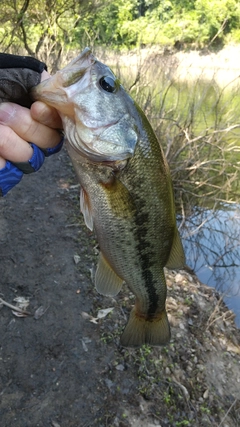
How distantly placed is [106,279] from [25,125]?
0.96 meters

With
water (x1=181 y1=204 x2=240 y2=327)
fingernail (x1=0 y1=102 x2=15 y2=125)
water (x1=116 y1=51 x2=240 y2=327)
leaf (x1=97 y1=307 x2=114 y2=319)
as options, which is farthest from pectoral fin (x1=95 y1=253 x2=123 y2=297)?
water (x1=116 y1=51 x2=240 y2=327)

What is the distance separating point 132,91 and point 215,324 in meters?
4.54

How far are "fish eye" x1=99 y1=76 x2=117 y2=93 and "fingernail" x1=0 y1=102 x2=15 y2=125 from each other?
42 centimetres

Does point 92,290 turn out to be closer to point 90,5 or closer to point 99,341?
point 99,341

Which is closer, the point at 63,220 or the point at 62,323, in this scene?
the point at 62,323

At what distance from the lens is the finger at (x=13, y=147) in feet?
5.36

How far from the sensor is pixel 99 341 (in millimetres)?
3395

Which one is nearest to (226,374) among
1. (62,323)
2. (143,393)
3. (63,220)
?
(143,393)

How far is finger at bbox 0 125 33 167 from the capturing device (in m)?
1.63

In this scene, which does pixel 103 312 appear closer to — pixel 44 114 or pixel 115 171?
pixel 115 171

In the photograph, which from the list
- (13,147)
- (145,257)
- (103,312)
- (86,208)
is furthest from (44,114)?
(103,312)

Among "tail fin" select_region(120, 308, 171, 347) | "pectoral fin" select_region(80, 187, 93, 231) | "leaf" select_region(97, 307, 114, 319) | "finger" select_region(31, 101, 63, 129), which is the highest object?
"finger" select_region(31, 101, 63, 129)

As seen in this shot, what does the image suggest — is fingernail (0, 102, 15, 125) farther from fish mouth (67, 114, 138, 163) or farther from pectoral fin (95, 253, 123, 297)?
pectoral fin (95, 253, 123, 297)

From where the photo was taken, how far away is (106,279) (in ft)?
6.93
